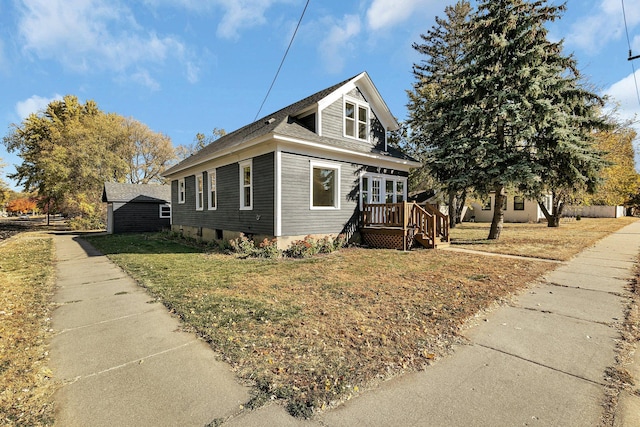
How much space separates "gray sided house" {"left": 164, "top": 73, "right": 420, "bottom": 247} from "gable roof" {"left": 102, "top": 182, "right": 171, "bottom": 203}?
12.4 m

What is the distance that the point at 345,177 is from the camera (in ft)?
38.8

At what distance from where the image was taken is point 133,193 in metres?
24.0

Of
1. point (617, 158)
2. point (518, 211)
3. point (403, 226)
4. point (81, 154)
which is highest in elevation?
point (81, 154)

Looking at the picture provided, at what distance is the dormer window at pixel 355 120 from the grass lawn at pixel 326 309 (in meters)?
5.84

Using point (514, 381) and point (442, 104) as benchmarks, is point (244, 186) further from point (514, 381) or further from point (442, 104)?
point (514, 381)

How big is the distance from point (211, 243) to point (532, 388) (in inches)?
493

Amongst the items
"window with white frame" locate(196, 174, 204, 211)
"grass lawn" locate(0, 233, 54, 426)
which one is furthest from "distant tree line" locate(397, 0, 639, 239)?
"grass lawn" locate(0, 233, 54, 426)

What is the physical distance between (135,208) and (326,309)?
79.7 feet

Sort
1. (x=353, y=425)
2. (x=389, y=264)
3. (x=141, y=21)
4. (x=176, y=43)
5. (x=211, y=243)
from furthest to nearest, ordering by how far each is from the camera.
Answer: (x=211, y=243) < (x=176, y=43) < (x=141, y=21) < (x=389, y=264) < (x=353, y=425)

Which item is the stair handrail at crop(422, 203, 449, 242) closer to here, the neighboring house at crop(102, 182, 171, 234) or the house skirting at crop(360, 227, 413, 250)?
the house skirting at crop(360, 227, 413, 250)

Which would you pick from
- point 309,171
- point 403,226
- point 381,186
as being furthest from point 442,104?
point 309,171

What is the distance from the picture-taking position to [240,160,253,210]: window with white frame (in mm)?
11328

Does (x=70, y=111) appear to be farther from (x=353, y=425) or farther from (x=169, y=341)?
(x=353, y=425)

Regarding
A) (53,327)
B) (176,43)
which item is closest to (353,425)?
(53,327)
